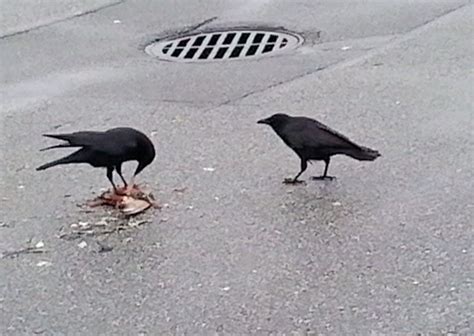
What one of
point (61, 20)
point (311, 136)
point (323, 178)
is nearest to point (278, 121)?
point (311, 136)

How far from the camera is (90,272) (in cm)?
439

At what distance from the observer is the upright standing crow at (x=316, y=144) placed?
5.17 metres

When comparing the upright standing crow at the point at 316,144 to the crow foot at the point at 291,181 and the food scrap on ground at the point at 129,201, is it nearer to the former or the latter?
the crow foot at the point at 291,181

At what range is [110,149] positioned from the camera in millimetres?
4961

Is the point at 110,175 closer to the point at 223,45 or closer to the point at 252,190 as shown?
the point at 252,190

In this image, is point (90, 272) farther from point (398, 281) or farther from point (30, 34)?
point (30, 34)

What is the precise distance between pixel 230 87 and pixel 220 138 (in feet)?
3.51

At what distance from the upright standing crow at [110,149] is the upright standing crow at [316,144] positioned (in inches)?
26.3

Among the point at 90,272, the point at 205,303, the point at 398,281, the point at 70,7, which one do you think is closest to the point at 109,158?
the point at 90,272

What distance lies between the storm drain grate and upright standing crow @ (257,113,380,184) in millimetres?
2468

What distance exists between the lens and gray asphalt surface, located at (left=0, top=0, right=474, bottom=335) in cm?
403

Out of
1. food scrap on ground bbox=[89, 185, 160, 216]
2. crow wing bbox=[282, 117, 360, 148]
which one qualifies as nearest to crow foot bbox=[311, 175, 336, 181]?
crow wing bbox=[282, 117, 360, 148]

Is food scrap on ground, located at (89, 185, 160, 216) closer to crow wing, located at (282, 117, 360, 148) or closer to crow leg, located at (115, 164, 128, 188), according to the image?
crow leg, located at (115, 164, 128, 188)

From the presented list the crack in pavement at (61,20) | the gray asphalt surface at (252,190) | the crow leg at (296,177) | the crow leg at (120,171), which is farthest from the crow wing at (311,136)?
the crack in pavement at (61,20)
